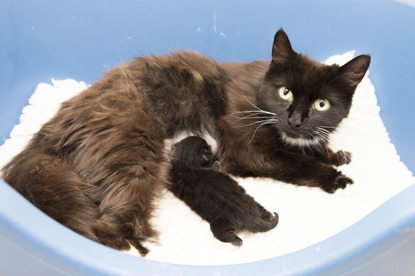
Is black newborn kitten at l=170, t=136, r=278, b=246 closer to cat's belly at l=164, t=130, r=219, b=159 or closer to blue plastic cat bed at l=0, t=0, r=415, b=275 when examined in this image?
cat's belly at l=164, t=130, r=219, b=159

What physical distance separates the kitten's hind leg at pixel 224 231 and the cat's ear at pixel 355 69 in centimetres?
91

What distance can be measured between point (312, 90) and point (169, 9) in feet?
4.76

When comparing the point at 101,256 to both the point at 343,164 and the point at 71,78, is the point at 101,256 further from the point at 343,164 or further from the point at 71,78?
the point at 71,78

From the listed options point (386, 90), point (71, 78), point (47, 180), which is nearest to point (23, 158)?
point (47, 180)

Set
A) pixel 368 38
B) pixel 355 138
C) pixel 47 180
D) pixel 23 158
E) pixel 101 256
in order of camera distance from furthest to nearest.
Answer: pixel 368 38, pixel 355 138, pixel 23 158, pixel 47 180, pixel 101 256

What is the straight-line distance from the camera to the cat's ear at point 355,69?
1.96 metres

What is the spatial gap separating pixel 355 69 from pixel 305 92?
0.84 feet

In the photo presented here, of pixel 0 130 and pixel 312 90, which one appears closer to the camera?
pixel 312 90

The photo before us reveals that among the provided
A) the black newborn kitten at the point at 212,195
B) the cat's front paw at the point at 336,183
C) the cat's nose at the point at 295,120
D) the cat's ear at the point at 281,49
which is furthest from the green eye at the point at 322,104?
the black newborn kitten at the point at 212,195

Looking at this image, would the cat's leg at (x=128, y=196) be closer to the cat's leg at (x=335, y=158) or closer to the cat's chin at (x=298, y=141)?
the cat's chin at (x=298, y=141)

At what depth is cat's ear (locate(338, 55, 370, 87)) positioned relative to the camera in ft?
6.45

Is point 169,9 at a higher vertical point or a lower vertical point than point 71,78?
higher

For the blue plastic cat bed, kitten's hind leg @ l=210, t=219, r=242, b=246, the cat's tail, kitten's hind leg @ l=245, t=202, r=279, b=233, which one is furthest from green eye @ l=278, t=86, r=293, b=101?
the cat's tail

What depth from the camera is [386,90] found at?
2.70m
